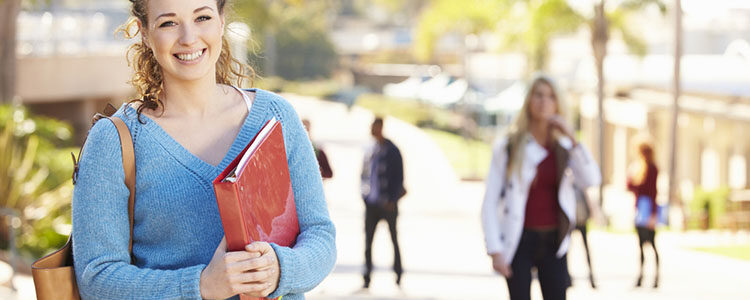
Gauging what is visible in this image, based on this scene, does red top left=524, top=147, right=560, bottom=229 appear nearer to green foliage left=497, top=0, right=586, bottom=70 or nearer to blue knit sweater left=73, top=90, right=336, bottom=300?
blue knit sweater left=73, top=90, right=336, bottom=300

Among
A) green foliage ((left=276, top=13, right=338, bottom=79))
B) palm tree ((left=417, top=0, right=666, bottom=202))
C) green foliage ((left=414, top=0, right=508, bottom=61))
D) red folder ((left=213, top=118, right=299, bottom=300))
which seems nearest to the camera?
red folder ((left=213, top=118, right=299, bottom=300))

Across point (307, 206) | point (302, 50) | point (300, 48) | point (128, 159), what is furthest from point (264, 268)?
point (302, 50)

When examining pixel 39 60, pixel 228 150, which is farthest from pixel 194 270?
pixel 39 60

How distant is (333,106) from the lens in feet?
180

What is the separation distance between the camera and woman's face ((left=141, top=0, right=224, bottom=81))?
2.33 m

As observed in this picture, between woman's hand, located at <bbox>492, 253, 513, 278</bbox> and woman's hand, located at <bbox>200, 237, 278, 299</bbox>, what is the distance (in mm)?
3530

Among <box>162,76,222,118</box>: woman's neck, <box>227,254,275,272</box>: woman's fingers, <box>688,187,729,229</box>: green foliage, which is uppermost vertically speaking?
<box>162,76,222,118</box>: woman's neck

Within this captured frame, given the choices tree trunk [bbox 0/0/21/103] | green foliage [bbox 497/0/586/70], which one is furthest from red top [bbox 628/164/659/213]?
green foliage [bbox 497/0/586/70]

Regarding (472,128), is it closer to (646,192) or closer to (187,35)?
(646,192)

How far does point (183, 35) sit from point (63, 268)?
537 mm

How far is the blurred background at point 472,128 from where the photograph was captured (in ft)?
40.0

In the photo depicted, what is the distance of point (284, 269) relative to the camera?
7.36 ft

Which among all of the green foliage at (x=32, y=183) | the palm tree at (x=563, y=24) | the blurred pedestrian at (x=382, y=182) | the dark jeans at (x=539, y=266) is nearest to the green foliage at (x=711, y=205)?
the palm tree at (x=563, y=24)

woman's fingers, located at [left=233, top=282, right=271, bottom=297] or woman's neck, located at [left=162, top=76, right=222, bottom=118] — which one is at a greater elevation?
woman's neck, located at [left=162, top=76, right=222, bottom=118]
